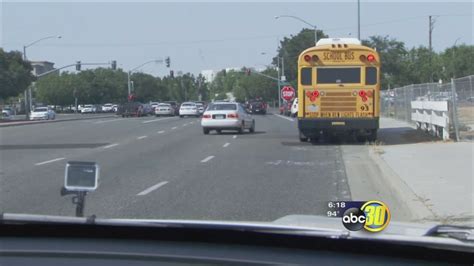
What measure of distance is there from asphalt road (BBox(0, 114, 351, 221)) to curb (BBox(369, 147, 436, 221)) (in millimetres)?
865

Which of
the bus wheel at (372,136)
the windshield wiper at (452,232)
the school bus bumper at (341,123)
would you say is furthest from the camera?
the bus wheel at (372,136)

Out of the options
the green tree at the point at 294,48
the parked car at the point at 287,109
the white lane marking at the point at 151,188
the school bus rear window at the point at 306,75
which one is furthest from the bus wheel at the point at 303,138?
the green tree at the point at 294,48

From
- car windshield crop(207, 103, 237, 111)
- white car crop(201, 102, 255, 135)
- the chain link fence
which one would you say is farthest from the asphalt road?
car windshield crop(207, 103, 237, 111)

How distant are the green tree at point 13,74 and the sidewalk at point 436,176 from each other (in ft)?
169

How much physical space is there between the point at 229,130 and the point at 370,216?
31524mm

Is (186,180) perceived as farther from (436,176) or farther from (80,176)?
(80,176)

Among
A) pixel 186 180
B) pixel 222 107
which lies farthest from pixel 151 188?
pixel 222 107

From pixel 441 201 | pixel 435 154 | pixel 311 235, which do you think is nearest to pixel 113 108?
pixel 435 154

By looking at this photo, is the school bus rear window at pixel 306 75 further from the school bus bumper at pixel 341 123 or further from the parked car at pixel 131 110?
the parked car at pixel 131 110

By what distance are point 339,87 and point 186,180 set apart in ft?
35.0

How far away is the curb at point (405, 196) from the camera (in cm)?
992

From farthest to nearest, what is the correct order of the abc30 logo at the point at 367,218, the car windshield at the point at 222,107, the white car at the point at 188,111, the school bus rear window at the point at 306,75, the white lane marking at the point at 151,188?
1. the white car at the point at 188,111
2. the car windshield at the point at 222,107
3. the school bus rear window at the point at 306,75
4. the white lane marking at the point at 151,188
5. the abc30 logo at the point at 367,218

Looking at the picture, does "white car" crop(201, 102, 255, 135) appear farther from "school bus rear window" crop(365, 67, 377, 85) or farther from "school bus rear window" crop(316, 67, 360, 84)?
"school bus rear window" crop(365, 67, 377, 85)

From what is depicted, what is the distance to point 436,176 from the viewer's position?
46.5 ft
